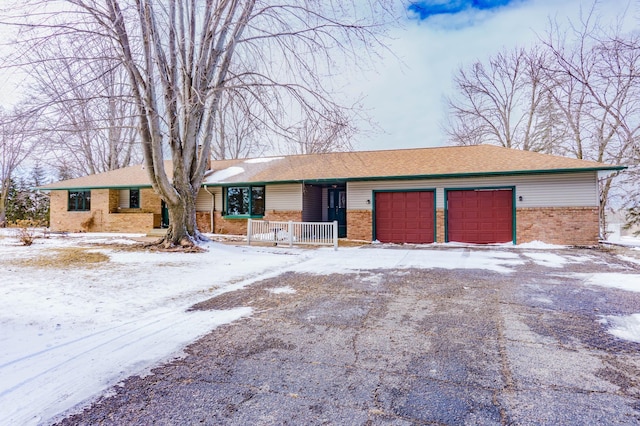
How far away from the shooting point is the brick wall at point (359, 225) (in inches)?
576

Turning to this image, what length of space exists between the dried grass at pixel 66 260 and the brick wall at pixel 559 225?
13708mm

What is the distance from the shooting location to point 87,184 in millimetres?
18703

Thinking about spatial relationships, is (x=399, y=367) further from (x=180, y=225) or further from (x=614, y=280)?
(x=180, y=225)

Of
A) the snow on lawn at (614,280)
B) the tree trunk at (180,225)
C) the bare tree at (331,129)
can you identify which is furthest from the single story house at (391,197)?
the snow on lawn at (614,280)

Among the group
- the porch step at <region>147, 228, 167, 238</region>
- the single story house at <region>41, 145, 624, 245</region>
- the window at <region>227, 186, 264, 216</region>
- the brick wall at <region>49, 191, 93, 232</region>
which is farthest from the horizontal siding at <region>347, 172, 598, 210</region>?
the brick wall at <region>49, 191, 93, 232</region>

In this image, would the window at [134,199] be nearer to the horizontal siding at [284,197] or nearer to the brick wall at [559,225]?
the horizontal siding at [284,197]

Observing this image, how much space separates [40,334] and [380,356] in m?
3.42

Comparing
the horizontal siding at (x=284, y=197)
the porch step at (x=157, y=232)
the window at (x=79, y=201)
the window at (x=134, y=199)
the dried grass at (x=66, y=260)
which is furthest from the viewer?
the window at (x=79, y=201)

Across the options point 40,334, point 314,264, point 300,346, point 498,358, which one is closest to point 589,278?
point 498,358

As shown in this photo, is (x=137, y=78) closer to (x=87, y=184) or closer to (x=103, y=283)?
(x=103, y=283)

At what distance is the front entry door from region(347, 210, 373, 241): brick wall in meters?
2.59

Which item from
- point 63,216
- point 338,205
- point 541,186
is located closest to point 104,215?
point 63,216

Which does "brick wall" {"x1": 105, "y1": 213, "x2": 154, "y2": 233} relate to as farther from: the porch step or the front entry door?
the front entry door

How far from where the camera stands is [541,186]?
1252cm
